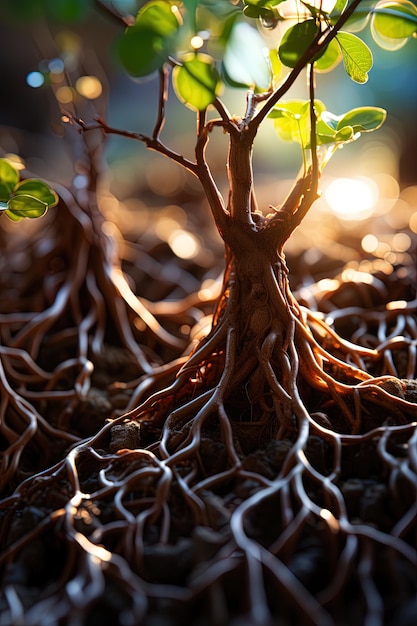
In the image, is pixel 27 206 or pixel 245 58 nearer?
pixel 245 58

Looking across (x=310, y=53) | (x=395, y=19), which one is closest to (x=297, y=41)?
(x=310, y=53)

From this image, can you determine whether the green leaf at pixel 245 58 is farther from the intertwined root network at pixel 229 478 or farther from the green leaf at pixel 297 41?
the intertwined root network at pixel 229 478

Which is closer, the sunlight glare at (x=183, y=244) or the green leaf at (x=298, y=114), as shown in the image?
the green leaf at (x=298, y=114)

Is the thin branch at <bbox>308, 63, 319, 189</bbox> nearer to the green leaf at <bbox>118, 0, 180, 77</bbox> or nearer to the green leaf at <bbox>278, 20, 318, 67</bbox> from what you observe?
the green leaf at <bbox>278, 20, 318, 67</bbox>

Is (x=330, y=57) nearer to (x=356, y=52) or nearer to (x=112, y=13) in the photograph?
(x=356, y=52)

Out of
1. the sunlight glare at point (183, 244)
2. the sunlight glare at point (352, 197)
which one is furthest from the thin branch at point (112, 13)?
the sunlight glare at point (352, 197)

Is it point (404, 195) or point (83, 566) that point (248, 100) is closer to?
point (83, 566)

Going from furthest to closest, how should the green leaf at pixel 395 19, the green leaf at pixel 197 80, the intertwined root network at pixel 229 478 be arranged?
the green leaf at pixel 395 19 → the green leaf at pixel 197 80 → the intertwined root network at pixel 229 478

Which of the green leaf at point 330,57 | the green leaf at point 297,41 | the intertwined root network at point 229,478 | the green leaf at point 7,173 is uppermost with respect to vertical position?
the green leaf at point 330,57
